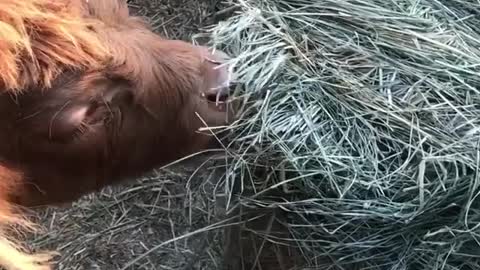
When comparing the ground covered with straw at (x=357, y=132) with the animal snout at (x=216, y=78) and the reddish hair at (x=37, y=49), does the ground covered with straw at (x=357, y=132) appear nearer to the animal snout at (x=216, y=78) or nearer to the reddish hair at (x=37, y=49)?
the animal snout at (x=216, y=78)

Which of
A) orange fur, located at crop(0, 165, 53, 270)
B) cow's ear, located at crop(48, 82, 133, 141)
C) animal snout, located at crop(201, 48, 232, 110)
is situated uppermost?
animal snout, located at crop(201, 48, 232, 110)

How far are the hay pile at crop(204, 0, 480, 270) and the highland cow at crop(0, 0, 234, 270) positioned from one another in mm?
170

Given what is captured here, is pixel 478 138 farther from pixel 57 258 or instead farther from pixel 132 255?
pixel 57 258

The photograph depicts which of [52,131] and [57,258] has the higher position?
[52,131]

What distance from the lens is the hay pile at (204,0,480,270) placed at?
1359 millimetres

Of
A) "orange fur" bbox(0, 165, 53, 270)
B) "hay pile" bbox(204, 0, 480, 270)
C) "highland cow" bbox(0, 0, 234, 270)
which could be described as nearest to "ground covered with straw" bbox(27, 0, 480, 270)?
"hay pile" bbox(204, 0, 480, 270)

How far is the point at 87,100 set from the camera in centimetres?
164

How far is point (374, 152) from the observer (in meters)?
1.40

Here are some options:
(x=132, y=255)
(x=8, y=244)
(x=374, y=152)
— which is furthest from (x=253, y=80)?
(x=132, y=255)

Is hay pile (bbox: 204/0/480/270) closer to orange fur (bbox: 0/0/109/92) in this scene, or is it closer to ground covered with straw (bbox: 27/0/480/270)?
ground covered with straw (bbox: 27/0/480/270)

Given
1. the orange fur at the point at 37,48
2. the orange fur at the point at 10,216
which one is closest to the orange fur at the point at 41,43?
the orange fur at the point at 37,48

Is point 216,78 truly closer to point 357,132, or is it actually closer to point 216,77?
point 216,77

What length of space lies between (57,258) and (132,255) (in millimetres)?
212

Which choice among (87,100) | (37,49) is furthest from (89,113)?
(37,49)
